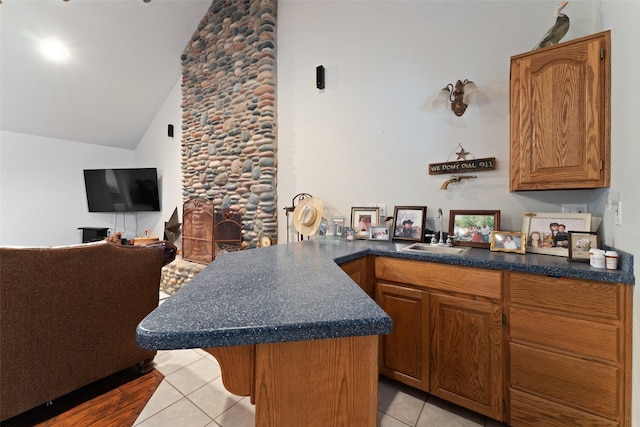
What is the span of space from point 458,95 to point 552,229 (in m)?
1.15

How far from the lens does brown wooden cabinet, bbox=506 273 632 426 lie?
1145 millimetres

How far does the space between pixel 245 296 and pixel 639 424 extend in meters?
1.58

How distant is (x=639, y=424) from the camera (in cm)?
100

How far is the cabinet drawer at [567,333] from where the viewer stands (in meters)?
1.16

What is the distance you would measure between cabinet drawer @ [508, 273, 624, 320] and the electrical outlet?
0.70 meters

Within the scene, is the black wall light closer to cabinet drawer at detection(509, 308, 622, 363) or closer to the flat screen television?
cabinet drawer at detection(509, 308, 622, 363)

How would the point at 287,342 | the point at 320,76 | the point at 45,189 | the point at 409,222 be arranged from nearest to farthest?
1. the point at 287,342
2. the point at 409,222
3. the point at 320,76
4. the point at 45,189

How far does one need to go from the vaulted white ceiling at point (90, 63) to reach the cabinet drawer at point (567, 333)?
537 cm

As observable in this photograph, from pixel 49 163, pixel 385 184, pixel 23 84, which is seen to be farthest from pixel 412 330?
pixel 49 163

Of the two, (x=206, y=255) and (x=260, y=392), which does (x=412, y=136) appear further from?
(x=206, y=255)

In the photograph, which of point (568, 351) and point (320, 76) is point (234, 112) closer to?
point (320, 76)

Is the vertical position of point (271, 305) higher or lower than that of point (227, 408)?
higher

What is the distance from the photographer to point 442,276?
5.15ft

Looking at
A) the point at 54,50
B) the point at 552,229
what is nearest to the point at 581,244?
the point at 552,229
